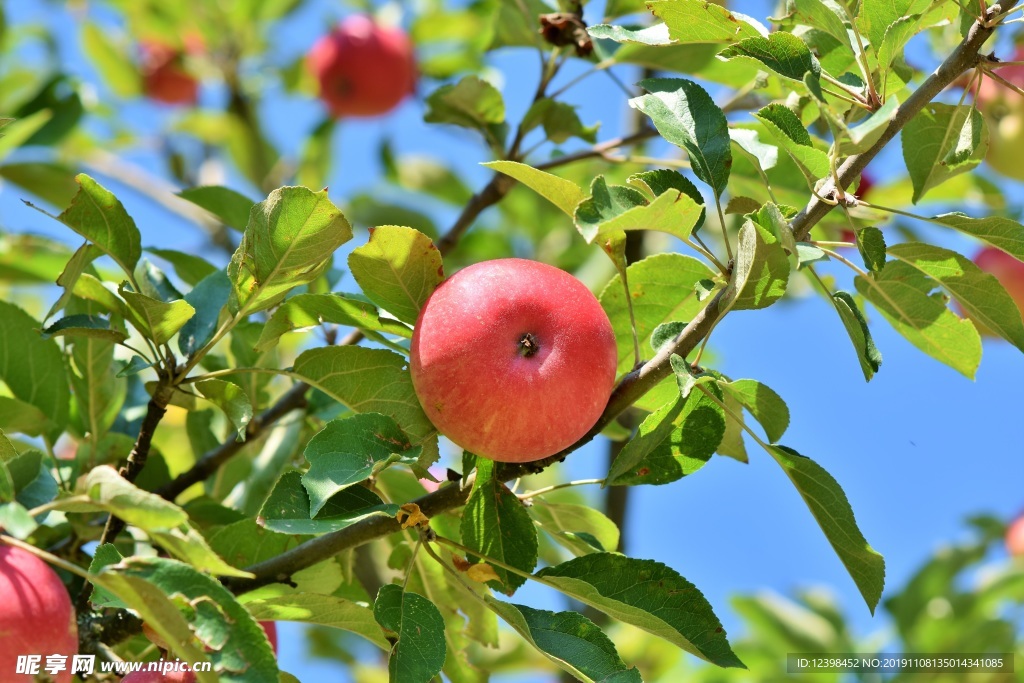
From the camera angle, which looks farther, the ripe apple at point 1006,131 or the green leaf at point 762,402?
the ripe apple at point 1006,131

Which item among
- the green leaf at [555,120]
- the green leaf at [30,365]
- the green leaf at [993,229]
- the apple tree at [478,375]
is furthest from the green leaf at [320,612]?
the green leaf at [555,120]

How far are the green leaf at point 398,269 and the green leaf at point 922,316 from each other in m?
0.54

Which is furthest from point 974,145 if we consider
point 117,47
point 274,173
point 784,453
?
point 117,47

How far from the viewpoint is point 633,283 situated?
1360 millimetres

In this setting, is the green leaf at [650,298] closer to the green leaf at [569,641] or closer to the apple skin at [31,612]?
the green leaf at [569,641]

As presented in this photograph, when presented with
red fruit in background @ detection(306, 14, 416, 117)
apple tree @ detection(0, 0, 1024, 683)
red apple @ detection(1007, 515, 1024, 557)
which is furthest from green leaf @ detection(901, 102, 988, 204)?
red fruit in background @ detection(306, 14, 416, 117)

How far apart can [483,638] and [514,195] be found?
2066 millimetres

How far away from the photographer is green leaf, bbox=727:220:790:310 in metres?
1.11

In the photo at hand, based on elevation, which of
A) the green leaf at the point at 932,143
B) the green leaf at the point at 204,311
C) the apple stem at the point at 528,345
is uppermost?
the green leaf at the point at 932,143

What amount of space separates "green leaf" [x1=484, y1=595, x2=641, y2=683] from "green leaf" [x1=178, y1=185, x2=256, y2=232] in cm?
86

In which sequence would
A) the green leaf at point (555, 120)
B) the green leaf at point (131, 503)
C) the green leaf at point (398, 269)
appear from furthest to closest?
the green leaf at point (555, 120) → the green leaf at point (398, 269) → the green leaf at point (131, 503)

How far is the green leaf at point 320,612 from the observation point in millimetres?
1201

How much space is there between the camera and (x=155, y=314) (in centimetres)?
127

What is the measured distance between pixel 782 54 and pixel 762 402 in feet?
1.30
